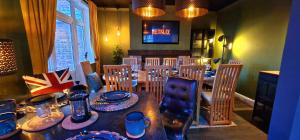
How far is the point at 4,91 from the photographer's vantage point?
153 centimetres

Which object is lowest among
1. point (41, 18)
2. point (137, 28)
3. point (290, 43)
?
point (290, 43)

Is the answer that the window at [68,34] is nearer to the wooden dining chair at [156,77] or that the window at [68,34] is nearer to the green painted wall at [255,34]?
the wooden dining chair at [156,77]

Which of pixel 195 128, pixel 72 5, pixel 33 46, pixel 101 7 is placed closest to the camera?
pixel 33 46

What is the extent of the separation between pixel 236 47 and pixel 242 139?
290cm

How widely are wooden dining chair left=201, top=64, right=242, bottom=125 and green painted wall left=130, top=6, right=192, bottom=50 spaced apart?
111 inches

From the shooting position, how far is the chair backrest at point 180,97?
4.74 ft

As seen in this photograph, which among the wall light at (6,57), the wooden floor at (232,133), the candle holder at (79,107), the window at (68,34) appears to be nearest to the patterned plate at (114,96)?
the candle holder at (79,107)

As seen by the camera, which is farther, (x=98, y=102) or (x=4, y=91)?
(x=4, y=91)

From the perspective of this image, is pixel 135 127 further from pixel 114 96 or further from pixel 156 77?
pixel 156 77

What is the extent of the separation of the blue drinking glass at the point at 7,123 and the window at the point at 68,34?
205 cm

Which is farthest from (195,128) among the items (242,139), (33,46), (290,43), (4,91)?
(33,46)

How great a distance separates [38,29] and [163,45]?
363cm

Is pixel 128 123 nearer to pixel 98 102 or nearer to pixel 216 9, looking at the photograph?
pixel 98 102

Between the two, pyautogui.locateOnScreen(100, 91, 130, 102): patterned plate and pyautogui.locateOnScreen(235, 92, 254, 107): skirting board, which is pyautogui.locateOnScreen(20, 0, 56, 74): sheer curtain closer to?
pyautogui.locateOnScreen(100, 91, 130, 102): patterned plate
